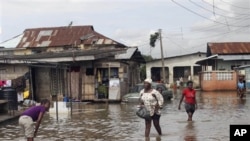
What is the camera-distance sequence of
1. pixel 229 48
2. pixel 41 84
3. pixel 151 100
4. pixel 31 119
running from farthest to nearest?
pixel 229 48, pixel 41 84, pixel 151 100, pixel 31 119

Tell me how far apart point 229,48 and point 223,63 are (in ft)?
8.68

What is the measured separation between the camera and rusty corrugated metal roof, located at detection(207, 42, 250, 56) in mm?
49469

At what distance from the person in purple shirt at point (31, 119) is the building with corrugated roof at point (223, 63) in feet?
115

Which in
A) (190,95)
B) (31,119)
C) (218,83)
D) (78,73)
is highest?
(78,73)

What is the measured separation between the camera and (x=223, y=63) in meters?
48.7

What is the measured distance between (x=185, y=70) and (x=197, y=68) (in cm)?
183

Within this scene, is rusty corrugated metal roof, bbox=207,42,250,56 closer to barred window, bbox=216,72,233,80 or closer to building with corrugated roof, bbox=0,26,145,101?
barred window, bbox=216,72,233,80

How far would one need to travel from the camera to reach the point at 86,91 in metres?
30.7

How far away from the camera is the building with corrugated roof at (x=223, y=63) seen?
44.1m

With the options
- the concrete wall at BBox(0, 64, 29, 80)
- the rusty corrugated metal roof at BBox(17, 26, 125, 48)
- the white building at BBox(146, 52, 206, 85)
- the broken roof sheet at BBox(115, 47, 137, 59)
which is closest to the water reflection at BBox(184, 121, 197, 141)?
the broken roof sheet at BBox(115, 47, 137, 59)

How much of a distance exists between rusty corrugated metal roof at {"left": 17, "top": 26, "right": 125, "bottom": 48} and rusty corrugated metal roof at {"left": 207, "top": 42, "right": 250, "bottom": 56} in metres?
10.5

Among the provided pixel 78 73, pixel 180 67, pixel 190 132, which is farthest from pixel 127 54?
pixel 180 67

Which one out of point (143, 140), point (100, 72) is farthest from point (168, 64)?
point (143, 140)

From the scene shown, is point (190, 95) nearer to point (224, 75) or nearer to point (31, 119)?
point (31, 119)
